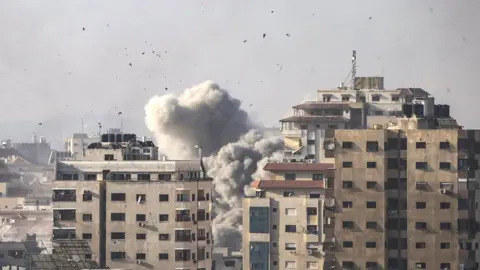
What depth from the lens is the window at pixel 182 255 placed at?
8031 cm

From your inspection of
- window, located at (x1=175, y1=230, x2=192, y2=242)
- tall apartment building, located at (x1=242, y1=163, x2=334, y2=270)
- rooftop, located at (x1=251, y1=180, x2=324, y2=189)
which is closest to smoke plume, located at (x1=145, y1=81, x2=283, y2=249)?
rooftop, located at (x1=251, y1=180, x2=324, y2=189)

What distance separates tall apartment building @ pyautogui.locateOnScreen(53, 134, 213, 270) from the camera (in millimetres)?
80562

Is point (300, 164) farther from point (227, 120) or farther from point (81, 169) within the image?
point (227, 120)

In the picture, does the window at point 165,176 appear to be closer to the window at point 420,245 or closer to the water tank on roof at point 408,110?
the water tank on roof at point 408,110

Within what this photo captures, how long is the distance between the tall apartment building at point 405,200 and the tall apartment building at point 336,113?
3819 centimetres

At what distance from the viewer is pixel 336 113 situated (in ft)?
400

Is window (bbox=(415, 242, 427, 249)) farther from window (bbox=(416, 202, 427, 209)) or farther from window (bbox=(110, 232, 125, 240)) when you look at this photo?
window (bbox=(110, 232, 125, 240))

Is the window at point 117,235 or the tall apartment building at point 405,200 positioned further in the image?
the window at point 117,235

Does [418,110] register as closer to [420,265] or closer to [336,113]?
[420,265]

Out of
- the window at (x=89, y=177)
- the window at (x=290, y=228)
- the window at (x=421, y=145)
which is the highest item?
the window at (x=421, y=145)

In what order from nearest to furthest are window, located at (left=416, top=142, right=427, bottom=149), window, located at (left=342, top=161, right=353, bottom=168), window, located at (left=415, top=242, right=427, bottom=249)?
1. window, located at (left=415, top=242, right=427, bottom=249)
2. window, located at (left=416, top=142, right=427, bottom=149)
3. window, located at (left=342, top=161, right=353, bottom=168)

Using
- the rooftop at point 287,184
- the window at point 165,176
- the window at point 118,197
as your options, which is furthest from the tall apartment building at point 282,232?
the window at point 118,197

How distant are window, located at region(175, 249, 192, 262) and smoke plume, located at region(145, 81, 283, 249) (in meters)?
56.5

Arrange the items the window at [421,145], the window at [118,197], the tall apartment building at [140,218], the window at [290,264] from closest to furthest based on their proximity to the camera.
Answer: the window at [421,145] < the tall apartment building at [140,218] < the window at [118,197] < the window at [290,264]
